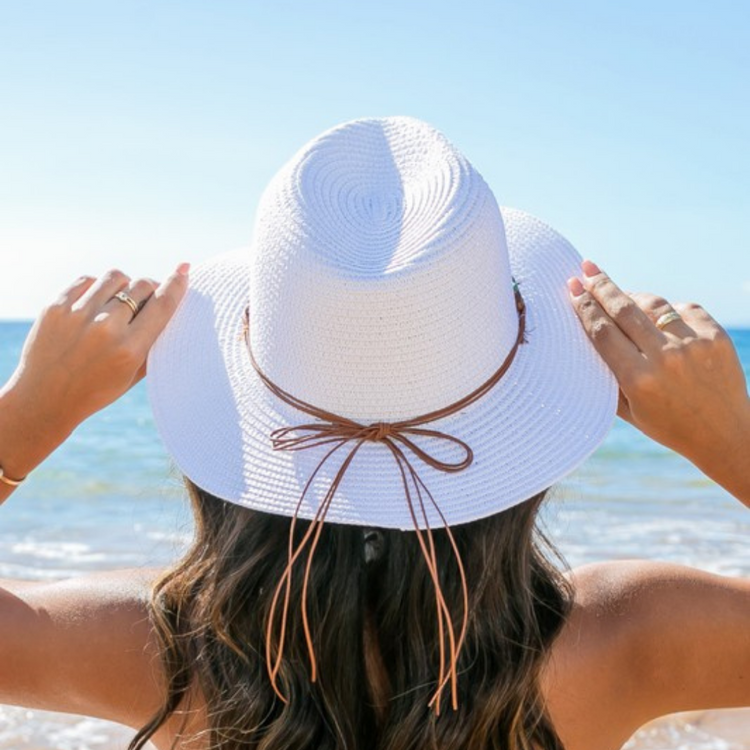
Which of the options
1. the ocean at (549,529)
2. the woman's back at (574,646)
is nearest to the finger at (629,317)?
the woman's back at (574,646)

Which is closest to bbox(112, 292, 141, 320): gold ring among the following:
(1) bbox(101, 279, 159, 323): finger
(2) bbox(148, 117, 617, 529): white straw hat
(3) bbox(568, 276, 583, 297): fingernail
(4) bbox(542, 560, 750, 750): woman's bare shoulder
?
(1) bbox(101, 279, 159, 323): finger

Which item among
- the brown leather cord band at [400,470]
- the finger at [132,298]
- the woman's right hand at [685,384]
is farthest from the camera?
the finger at [132,298]

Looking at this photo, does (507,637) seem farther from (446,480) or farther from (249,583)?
(249,583)

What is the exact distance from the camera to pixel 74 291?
1649 mm

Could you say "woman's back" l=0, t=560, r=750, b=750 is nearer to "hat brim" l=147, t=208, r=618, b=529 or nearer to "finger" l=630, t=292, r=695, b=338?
"hat brim" l=147, t=208, r=618, b=529

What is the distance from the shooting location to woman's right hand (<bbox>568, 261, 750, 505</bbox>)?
1516 millimetres

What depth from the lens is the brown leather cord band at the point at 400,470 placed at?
1345mm

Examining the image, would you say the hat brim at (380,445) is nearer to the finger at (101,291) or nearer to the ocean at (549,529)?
the finger at (101,291)

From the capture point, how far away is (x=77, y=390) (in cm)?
159

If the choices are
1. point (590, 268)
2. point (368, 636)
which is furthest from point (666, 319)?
point (368, 636)

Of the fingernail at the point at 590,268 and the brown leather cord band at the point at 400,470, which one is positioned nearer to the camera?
the brown leather cord band at the point at 400,470

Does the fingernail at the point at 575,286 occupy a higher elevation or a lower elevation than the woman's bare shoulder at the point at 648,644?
higher

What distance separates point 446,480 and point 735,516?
5976 mm

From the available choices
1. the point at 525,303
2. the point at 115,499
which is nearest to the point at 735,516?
the point at 115,499
